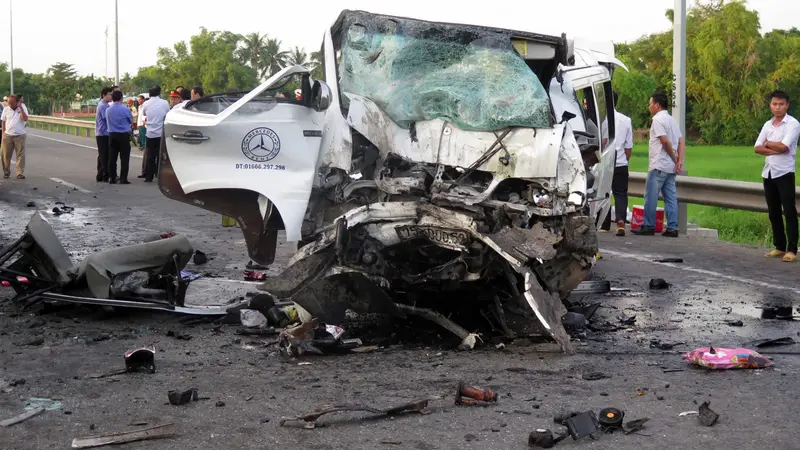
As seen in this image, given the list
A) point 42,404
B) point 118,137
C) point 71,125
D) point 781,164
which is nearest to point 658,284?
point 781,164

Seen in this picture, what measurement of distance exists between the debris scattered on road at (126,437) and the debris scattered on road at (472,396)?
143 centimetres

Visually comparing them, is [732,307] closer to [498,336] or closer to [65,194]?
[498,336]

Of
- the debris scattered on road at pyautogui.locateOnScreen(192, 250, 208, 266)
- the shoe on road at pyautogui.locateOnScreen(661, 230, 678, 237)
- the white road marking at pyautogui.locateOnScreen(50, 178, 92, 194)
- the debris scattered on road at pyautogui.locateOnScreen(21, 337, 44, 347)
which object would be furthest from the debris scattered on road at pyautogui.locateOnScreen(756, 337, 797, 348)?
the white road marking at pyautogui.locateOnScreen(50, 178, 92, 194)

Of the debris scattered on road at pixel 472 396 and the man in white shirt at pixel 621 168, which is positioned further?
the man in white shirt at pixel 621 168

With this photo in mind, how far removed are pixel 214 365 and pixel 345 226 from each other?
1178 millimetres

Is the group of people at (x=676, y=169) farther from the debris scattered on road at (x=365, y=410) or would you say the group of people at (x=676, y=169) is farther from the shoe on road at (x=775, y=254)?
the debris scattered on road at (x=365, y=410)

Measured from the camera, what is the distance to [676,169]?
42.1 feet

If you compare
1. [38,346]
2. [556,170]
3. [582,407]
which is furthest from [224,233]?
[582,407]

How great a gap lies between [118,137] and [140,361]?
14.4 metres

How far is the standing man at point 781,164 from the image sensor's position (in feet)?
34.6

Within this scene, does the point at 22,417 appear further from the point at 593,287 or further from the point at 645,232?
the point at 645,232

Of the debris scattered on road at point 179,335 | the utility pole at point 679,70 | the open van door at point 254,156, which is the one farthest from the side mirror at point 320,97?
the utility pole at point 679,70

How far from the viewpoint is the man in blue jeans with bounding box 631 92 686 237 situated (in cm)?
1275

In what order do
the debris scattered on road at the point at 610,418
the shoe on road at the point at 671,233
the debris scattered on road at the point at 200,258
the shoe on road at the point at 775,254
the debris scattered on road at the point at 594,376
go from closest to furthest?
the debris scattered on road at the point at 610,418
the debris scattered on road at the point at 594,376
the debris scattered on road at the point at 200,258
the shoe on road at the point at 775,254
the shoe on road at the point at 671,233
